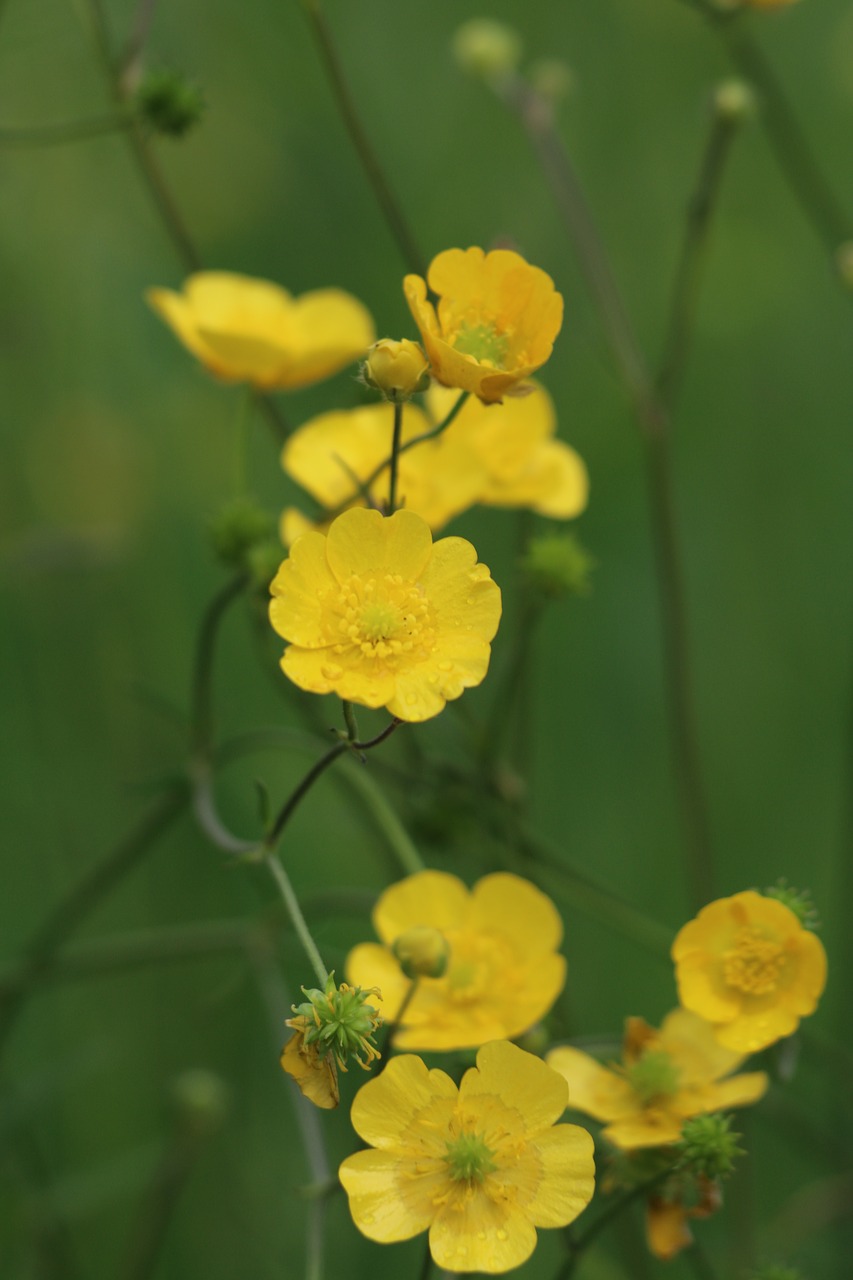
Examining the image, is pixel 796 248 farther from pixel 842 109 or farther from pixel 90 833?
pixel 90 833

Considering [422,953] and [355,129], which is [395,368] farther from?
[355,129]

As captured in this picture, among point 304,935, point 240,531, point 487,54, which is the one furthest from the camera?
point 487,54

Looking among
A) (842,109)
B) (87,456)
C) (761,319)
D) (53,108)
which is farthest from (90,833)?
(842,109)

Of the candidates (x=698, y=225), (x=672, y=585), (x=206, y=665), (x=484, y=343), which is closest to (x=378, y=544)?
(x=484, y=343)

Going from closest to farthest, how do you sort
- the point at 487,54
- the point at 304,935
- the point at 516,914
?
the point at 304,935
the point at 516,914
the point at 487,54

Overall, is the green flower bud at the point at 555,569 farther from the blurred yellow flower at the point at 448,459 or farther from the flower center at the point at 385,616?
the flower center at the point at 385,616

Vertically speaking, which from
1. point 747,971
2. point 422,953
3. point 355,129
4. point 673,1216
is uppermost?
point 355,129

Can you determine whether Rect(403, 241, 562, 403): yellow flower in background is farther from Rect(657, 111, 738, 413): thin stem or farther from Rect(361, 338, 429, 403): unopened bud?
Rect(657, 111, 738, 413): thin stem
